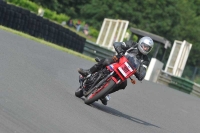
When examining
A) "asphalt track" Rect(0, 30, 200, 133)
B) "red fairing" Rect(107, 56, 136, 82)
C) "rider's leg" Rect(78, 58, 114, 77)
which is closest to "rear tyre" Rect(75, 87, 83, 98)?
"asphalt track" Rect(0, 30, 200, 133)

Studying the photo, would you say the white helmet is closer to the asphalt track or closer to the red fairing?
the red fairing

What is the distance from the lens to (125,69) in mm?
11953

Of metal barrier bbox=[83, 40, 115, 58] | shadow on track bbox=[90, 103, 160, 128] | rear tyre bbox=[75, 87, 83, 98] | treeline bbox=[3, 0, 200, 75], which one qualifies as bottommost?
shadow on track bbox=[90, 103, 160, 128]

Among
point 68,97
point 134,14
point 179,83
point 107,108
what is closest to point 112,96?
point 107,108

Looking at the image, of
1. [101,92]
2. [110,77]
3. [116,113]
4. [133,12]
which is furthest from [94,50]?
[133,12]

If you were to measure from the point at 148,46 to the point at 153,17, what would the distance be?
58771 mm

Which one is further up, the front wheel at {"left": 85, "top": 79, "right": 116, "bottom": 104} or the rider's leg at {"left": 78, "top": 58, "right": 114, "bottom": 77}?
the rider's leg at {"left": 78, "top": 58, "right": 114, "bottom": 77}

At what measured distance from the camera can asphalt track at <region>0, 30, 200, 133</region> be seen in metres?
8.58

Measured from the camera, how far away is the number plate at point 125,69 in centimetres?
1194

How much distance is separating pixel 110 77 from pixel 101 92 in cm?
33

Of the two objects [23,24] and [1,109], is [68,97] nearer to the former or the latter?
[1,109]

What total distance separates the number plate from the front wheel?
0.26m

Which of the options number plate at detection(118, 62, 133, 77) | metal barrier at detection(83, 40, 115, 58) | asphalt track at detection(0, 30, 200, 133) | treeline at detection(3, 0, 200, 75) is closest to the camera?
asphalt track at detection(0, 30, 200, 133)

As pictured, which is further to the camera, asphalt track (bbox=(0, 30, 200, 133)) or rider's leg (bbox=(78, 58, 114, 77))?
rider's leg (bbox=(78, 58, 114, 77))
